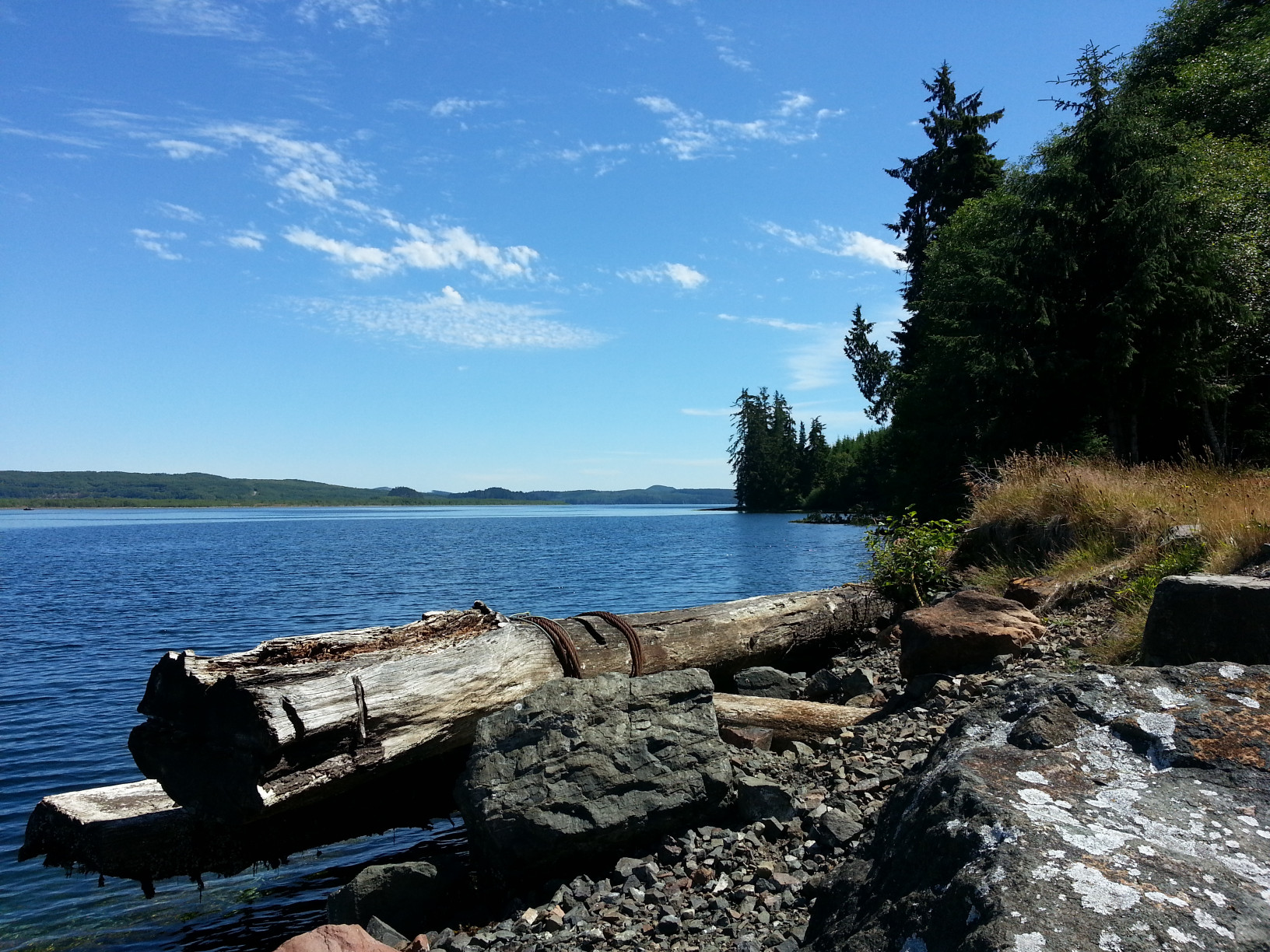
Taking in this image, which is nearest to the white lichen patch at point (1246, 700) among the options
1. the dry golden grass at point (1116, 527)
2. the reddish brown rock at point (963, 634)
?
the dry golden grass at point (1116, 527)

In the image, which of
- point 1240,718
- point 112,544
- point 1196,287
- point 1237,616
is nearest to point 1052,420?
point 1196,287

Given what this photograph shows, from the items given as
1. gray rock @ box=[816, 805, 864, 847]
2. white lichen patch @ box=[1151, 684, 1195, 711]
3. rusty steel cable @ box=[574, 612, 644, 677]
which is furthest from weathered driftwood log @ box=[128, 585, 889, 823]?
white lichen patch @ box=[1151, 684, 1195, 711]

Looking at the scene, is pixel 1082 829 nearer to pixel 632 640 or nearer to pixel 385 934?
pixel 385 934

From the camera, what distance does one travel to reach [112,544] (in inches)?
2512

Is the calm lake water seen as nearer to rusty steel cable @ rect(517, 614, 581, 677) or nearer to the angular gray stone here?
rusty steel cable @ rect(517, 614, 581, 677)

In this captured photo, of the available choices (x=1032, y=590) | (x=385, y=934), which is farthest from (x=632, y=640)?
(x=1032, y=590)

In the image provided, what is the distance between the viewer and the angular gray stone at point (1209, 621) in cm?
468

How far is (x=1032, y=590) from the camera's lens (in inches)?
349

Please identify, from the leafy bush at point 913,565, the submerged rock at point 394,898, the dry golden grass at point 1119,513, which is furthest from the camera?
the leafy bush at point 913,565

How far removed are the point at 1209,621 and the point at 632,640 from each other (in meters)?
4.92

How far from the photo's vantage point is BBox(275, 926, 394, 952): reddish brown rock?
4895 millimetres

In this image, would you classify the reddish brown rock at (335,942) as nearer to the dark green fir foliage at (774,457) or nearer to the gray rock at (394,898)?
the gray rock at (394,898)

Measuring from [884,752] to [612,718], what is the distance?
6.61 feet

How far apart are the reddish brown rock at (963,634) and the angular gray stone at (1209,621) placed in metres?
1.72
